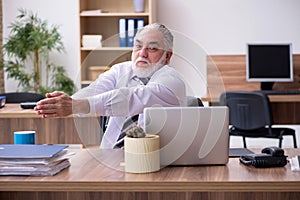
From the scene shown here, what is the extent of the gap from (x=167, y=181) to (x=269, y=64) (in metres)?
4.27

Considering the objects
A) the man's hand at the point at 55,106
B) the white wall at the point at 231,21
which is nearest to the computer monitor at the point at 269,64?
the white wall at the point at 231,21

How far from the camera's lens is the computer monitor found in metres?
5.86

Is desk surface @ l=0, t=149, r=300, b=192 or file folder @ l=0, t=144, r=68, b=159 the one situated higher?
file folder @ l=0, t=144, r=68, b=159

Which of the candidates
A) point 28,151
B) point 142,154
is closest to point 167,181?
point 142,154

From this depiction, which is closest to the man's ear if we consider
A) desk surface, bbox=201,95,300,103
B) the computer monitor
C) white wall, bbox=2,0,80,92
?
desk surface, bbox=201,95,300,103

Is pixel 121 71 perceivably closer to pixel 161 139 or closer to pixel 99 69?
pixel 161 139

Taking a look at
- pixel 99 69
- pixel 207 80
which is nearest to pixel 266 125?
pixel 207 80

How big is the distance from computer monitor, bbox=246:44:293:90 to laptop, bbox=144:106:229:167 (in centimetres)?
395

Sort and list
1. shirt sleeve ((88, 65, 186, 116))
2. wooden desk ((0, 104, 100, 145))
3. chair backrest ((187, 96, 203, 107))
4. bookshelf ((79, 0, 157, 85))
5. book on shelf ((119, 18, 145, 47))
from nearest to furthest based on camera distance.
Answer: shirt sleeve ((88, 65, 186, 116)) < chair backrest ((187, 96, 203, 107)) < wooden desk ((0, 104, 100, 145)) < book on shelf ((119, 18, 145, 47)) < bookshelf ((79, 0, 157, 85))

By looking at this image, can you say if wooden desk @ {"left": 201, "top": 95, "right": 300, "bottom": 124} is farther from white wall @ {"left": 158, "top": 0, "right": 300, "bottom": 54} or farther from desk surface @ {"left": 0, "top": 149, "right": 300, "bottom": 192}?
desk surface @ {"left": 0, "top": 149, "right": 300, "bottom": 192}

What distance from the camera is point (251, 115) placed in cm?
496

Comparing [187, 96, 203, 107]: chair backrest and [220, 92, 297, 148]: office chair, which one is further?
[220, 92, 297, 148]: office chair

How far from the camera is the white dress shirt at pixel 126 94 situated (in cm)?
217

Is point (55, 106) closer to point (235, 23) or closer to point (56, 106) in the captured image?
point (56, 106)
